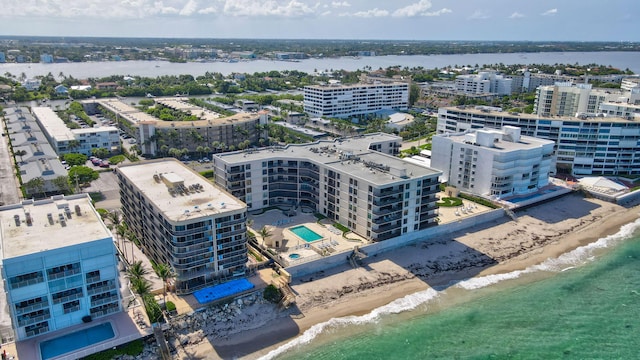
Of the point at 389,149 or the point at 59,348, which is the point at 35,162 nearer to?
the point at 59,348

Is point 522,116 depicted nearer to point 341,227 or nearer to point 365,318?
point 341,227

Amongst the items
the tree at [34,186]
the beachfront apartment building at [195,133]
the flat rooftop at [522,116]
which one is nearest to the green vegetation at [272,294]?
the tree at [34,186]

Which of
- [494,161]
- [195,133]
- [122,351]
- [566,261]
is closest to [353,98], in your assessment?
[195,133]

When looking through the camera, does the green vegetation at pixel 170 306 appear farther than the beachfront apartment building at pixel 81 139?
No

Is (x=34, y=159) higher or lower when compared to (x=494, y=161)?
lower

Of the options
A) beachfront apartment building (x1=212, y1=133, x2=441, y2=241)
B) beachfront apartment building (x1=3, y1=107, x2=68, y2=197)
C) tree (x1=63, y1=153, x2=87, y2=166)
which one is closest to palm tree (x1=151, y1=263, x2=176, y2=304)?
beachfront apartment building (x1=212, y1=133, x2=441, y2=241)

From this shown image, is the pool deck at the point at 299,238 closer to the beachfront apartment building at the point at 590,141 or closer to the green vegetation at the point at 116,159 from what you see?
the green vegetation at the point at 116,159

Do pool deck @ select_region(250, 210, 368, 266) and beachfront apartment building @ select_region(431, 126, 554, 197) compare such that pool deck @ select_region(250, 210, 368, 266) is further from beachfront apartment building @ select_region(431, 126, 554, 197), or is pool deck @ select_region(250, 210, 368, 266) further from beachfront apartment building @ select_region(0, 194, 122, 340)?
beachfront apartment building @ select_region(431, 126, 554, 197)
